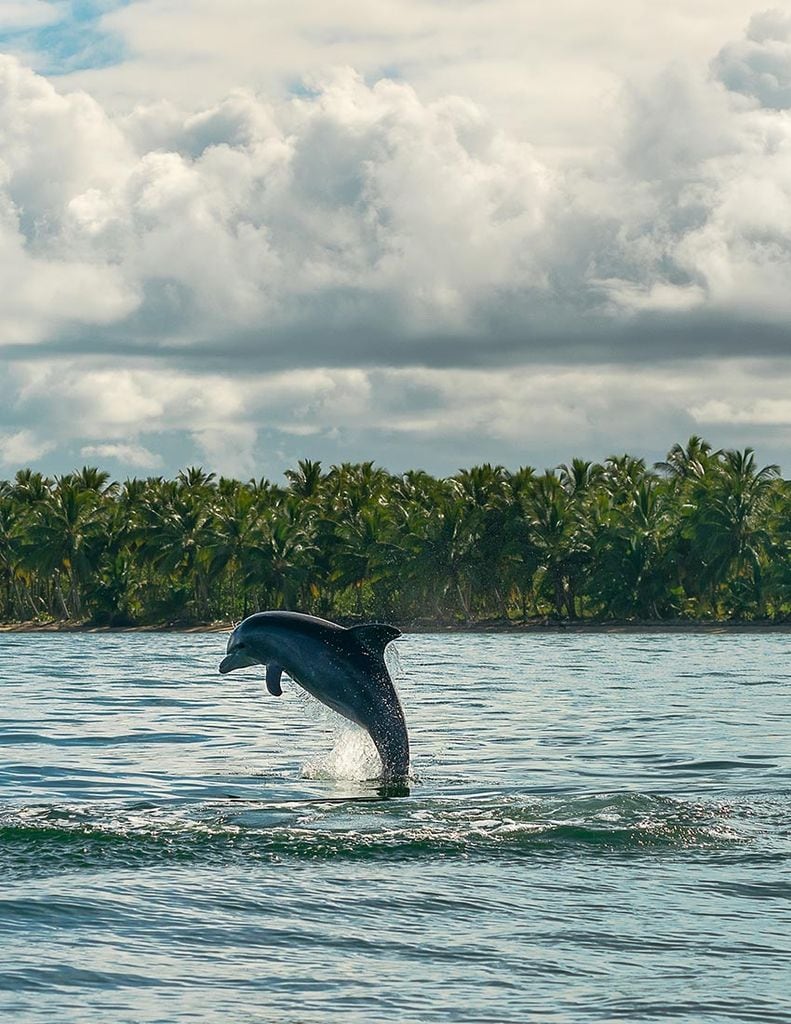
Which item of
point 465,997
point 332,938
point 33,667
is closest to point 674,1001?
point 465,997

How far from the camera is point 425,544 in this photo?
10269cm

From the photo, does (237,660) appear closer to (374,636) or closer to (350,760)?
(374,636)

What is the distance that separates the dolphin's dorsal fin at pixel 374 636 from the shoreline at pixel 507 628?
80.0 meters

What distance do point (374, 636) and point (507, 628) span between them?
91779 millimetres

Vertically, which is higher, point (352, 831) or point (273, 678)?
point (273, 678)

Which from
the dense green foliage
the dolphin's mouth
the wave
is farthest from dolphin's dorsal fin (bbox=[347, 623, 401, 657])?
the dense green foliage

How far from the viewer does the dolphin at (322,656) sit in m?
13.8

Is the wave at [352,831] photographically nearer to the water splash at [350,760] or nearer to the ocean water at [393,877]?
the ocean water at [393,877]

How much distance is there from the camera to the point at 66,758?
67.6ft

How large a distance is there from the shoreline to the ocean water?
73788mm

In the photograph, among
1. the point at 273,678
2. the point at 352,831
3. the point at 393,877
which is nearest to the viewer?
the point at 393,877

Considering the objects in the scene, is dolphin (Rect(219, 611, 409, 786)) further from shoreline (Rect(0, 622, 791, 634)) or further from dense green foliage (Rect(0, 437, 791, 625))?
dense green foliage (Rect(0, 437, 791, 625))

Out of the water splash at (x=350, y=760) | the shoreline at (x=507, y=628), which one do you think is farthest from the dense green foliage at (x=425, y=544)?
the water splash at (x=350, y=760)

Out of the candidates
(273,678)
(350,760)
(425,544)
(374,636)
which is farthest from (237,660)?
(425,544)
